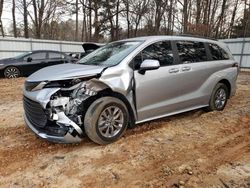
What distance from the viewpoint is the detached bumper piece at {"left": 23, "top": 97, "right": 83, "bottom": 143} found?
13.4ft

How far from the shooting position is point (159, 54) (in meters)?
5.26

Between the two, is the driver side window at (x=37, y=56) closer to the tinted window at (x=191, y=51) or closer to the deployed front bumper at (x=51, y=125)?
the tinted window at (x=191, y=51)

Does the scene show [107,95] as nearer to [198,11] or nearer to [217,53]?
[217,53]

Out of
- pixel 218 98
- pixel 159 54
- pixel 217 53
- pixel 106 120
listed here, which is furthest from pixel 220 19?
pixel 106 120

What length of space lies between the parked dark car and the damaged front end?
8.65m

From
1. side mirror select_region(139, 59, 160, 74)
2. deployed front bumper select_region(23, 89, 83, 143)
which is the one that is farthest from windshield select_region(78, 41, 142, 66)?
deployed front bumper select_region(23, 89, 83, 143)

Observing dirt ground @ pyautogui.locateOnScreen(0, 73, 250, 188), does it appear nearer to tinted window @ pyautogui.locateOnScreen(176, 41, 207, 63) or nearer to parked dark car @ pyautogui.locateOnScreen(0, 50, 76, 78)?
tinted window @ pyautogui.locateOnScreen(176, 41, 207, 63)

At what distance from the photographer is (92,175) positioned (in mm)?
3619

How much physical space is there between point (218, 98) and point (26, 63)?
9.83m

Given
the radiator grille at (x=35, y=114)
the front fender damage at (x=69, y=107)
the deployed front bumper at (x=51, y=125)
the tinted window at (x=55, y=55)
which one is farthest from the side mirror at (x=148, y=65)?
the tinted window at (x=55, y=55)

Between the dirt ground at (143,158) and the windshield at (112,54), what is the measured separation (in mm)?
1303

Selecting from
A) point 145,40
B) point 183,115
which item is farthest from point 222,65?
point 145,40

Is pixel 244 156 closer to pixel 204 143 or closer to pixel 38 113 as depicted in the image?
pixel 204 143

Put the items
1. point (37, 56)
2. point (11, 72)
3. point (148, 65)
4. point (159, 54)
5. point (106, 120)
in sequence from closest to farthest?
point (106, 120), point (148, 65), point (159, 54), point (11, 72), point (37, 56)
